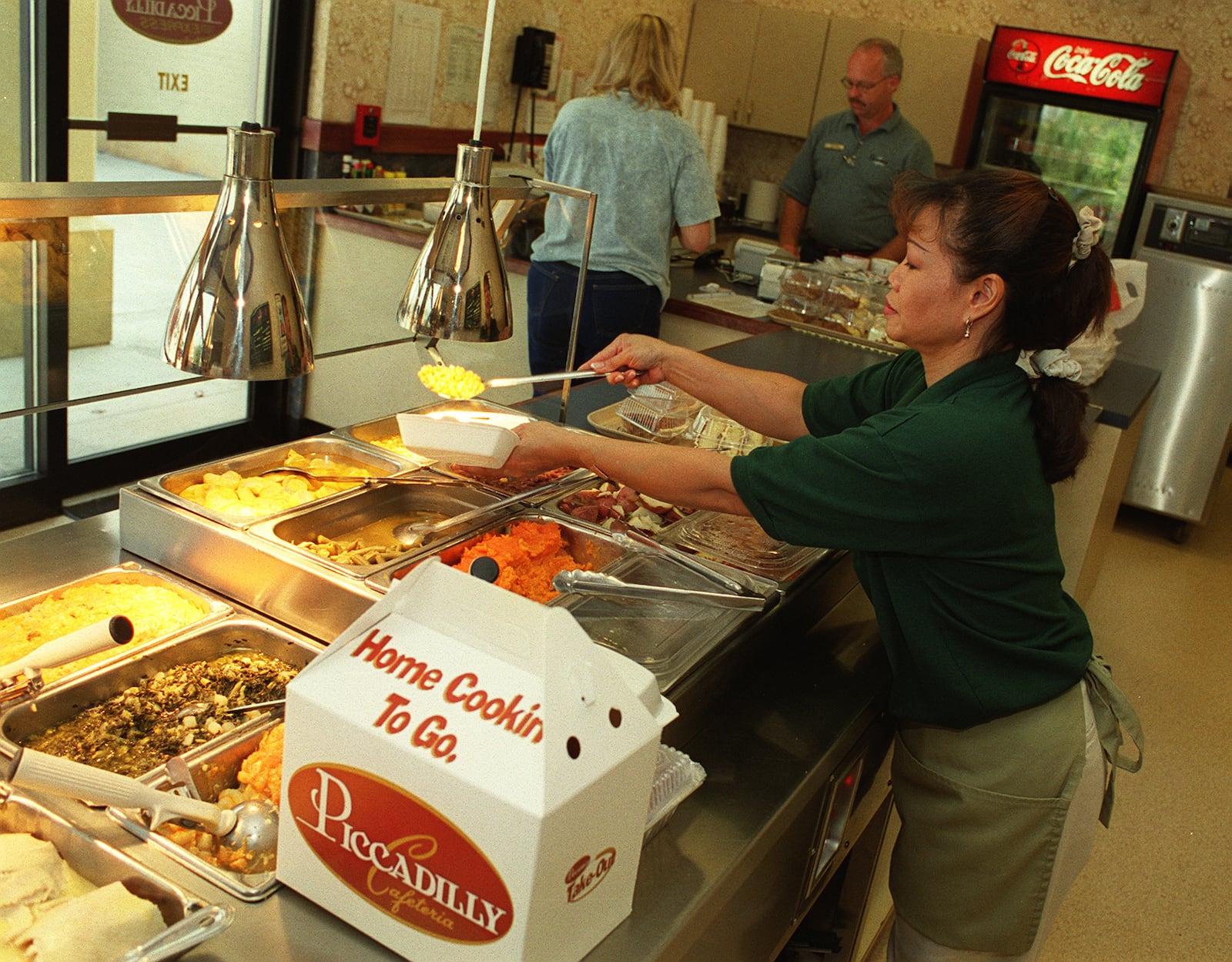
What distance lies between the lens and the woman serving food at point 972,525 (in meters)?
1.41

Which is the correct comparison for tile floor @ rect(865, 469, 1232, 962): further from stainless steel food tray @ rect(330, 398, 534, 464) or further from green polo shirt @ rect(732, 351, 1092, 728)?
stainless steel food tray @ rect(330, 398, 534, 464)

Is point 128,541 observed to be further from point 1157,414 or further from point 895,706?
point 1157,414

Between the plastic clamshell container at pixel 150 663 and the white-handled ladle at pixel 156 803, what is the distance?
0.60ft

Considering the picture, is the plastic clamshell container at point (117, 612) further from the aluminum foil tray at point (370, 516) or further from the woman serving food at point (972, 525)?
the woman serving food at point (972, 525)

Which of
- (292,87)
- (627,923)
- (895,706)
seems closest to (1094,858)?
(895,706)

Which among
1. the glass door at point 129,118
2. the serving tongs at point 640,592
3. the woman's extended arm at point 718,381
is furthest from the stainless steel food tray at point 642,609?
the glass door at point 129,118

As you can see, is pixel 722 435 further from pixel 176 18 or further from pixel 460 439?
pixel 176 18

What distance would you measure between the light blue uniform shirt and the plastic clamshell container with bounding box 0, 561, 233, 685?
210cm

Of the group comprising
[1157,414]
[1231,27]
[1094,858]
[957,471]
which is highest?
[1231,27]

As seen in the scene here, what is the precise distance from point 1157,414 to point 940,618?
429cm

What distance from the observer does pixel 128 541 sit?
160 centimetres

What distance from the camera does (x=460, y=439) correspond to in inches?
67.4

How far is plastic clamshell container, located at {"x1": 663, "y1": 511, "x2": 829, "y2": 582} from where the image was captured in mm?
1721

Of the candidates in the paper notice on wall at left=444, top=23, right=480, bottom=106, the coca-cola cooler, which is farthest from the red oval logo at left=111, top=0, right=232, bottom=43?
the coca-cola cooler
